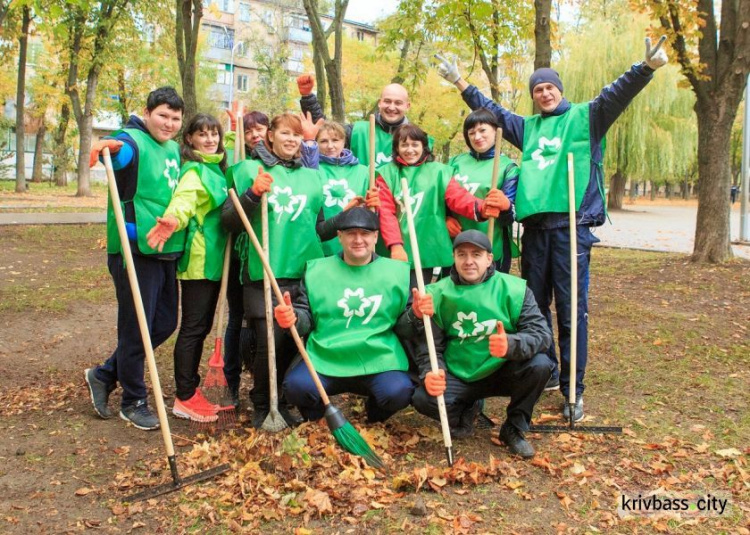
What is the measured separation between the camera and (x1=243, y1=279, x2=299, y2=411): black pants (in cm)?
439

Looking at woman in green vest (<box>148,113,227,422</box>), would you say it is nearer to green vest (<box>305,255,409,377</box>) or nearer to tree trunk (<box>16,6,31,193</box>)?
green vest (<box>305,255,409,377</box>)

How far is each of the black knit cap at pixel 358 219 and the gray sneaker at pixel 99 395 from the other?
2.01 metres

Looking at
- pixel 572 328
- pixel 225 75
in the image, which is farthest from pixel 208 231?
pixel 225 75

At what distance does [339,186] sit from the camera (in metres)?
4.63

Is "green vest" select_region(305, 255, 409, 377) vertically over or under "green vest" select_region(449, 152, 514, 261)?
under

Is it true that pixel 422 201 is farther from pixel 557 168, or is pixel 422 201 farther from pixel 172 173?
pixel 172 173

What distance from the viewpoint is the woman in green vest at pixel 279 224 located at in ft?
14.2

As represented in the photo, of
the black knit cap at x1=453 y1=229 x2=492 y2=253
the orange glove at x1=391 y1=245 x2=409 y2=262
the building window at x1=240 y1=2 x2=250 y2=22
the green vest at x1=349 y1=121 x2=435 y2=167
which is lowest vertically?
the orange glove at x1=391 y1=245 x2=409 y2=262

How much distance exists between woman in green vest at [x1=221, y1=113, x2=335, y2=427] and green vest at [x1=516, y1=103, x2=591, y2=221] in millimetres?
1370

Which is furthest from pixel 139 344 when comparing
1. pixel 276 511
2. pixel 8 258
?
pixel 8 258

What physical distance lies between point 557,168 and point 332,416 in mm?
2229

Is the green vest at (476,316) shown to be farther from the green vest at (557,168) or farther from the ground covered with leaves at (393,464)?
the green vest at (557,168)

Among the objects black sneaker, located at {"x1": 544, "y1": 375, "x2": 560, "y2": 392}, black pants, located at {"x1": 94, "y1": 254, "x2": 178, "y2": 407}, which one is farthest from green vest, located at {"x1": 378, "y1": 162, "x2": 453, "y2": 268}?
black pants, located at {"x1": 94, "y1": 254, "x2": 178, "y2": 407}

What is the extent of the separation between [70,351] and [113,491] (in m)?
3.17
